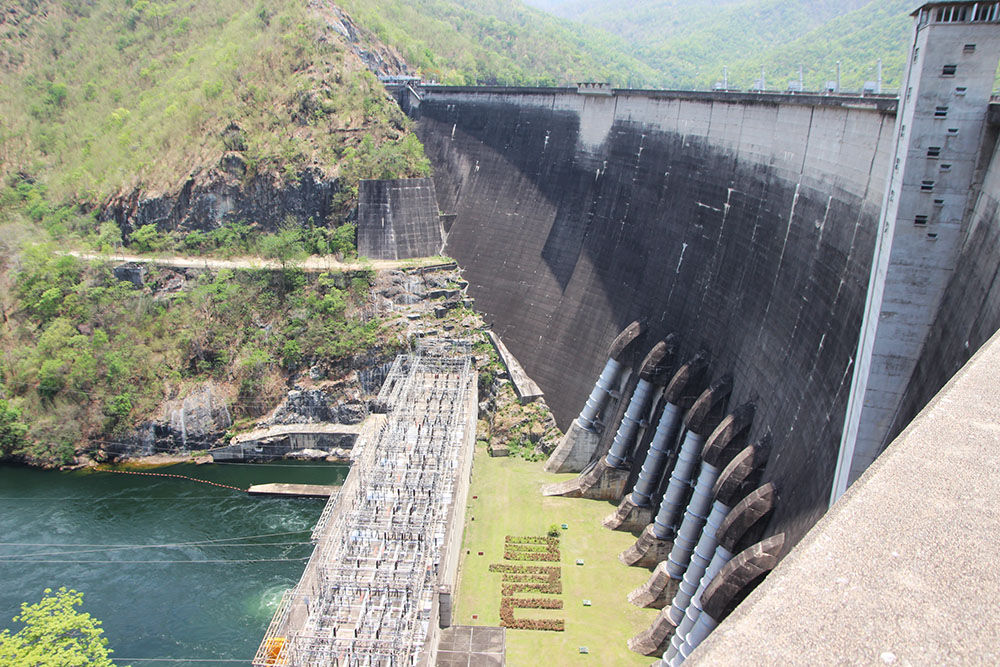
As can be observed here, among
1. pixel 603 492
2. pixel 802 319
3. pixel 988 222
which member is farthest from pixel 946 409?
pixel 603 492

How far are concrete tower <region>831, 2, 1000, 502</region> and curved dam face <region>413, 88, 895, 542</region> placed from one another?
217cm

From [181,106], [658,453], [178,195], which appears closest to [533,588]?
[658,453]

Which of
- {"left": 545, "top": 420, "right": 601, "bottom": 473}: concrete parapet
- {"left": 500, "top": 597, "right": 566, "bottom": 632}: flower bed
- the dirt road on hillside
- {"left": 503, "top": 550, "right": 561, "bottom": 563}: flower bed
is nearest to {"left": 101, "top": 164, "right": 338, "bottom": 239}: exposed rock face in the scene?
the dirt road on hillside

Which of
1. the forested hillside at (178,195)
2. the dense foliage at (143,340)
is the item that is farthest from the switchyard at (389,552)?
the forested hillside at (178,195)

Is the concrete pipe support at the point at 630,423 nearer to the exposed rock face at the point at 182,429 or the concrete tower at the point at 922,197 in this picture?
the concrete tower at the point at 922,197

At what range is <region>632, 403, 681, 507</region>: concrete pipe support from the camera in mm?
31812

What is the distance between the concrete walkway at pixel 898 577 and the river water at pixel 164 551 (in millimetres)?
27006

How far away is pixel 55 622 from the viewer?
2545 cm

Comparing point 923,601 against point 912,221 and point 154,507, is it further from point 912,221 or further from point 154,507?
point 154,507

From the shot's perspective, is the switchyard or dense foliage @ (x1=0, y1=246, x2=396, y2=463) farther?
dense foliage @ (x1=0, y1=246, x2=396, y2=463)

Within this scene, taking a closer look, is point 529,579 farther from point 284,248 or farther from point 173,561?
point 284,248

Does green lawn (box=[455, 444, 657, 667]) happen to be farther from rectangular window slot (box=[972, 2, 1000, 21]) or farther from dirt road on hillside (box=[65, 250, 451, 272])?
rectangular window slot (box=[972, 2, 1000, 21])

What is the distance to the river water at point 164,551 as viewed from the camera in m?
31.4

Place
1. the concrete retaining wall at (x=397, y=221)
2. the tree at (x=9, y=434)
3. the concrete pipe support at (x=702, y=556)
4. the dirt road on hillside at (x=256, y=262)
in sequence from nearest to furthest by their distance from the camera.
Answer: the concrete pipe support at (x=702, y=556) → the tree at (x=9, y=434) → the dirt road on hillside at (x=256, y=262) → the concrete retaining wall at (x=397, y=221)
